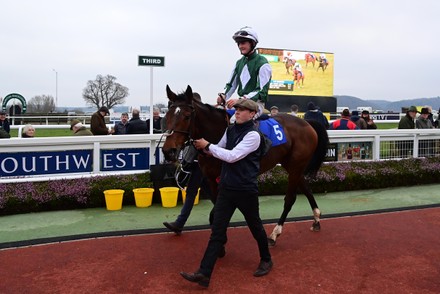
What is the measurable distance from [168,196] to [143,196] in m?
0.38

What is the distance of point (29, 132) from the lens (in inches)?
262

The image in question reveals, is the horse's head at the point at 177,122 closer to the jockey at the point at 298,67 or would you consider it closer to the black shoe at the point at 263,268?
the black shoe at the point at 263,268

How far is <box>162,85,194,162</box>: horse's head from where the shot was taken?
10.6 feet

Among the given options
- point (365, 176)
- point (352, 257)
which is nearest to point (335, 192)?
point (365, 176)

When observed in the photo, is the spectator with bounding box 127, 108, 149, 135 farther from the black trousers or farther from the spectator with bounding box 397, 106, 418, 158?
the spectator with bounding box 397, 106, 418, 158

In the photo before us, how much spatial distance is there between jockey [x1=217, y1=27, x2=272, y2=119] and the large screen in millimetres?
22326

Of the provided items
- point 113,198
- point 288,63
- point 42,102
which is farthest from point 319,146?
point 42,102

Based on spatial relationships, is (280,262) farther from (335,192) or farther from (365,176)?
(365,176)

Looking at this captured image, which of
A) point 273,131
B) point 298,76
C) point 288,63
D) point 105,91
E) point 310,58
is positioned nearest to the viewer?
point 273,131

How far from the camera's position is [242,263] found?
3.74 m

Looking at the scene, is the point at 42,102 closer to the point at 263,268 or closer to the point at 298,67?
the point at 298,67

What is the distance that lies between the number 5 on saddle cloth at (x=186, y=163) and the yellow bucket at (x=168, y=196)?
1159 mm

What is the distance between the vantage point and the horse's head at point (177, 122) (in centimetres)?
322

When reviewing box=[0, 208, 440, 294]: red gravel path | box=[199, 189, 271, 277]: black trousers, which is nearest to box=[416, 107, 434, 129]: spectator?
box=[0, 208, 440, 294]: red gravel path
